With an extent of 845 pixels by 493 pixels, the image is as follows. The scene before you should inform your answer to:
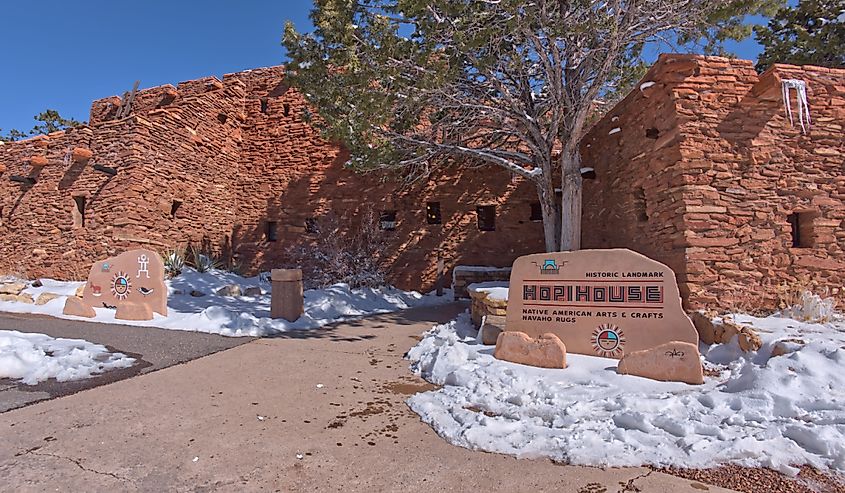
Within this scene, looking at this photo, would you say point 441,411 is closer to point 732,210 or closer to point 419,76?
point 732,210

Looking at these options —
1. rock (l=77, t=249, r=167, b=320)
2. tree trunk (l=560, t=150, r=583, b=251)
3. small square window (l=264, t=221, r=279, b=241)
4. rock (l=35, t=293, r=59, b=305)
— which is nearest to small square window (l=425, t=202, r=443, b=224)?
small square window (l=264, t=221, r=279, b=241)

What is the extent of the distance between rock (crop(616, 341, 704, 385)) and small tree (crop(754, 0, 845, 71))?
11653 millimetres

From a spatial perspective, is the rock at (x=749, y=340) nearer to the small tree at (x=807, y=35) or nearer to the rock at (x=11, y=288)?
the small tree at (x=807, y=35)

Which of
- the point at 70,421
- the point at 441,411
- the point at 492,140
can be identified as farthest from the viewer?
the point at 492,140

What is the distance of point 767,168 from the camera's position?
627cm

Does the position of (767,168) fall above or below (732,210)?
above

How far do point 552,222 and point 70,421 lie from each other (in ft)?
27.8

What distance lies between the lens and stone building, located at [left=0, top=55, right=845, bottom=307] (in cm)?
620

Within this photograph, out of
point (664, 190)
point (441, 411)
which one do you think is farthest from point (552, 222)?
point (441, 411)

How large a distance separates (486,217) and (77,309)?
1048 cm

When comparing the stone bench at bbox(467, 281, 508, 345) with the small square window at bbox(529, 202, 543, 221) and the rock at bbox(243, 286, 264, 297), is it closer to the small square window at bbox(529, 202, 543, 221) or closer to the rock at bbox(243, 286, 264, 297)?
the rock at bbox(243, 286, 264, 297)

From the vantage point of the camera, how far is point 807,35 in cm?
1174

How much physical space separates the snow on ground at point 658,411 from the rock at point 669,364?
0.33ft

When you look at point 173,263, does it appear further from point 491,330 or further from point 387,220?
point 491,330
